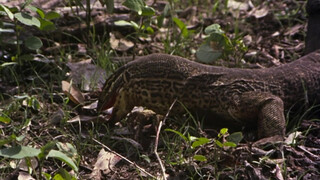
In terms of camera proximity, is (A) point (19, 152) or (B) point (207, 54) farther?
(B) point (207, 54)

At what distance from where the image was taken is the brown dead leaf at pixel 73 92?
17.1ft

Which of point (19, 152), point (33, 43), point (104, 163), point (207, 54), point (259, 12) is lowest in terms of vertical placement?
point (104, 163)

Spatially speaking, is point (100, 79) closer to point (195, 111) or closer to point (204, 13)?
point (195, 111)

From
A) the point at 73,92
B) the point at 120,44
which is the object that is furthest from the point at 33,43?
the point at 120,44

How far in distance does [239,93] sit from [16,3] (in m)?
2.92

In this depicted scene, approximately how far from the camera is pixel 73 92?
208 inches

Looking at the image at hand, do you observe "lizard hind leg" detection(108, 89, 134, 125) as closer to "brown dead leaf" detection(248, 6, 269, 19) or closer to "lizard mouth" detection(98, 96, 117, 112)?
"lizard mouth" detection(98, 96, 117, 112)

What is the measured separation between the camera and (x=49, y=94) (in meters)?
5.38

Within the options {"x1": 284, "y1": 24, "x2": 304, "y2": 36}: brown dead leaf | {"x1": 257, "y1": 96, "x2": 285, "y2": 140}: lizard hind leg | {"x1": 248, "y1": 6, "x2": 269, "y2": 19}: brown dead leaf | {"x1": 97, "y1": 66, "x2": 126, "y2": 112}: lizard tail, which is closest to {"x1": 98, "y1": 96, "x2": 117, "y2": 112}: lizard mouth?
{"x1": 97, "y1": 66, "x2": 126, "y2": 112}: lizard tail

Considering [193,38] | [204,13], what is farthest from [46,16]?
[204,13]

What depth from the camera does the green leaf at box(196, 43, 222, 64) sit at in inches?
218

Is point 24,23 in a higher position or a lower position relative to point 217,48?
higher

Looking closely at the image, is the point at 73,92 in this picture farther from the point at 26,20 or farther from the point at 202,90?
the point at 202,90

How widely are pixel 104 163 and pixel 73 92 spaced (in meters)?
1.16
